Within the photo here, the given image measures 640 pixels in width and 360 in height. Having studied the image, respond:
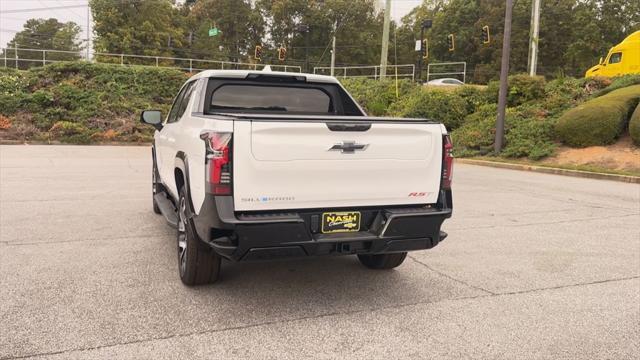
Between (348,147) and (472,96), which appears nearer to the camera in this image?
(348,147)

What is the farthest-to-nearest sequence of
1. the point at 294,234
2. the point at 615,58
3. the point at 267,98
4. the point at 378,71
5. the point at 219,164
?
the point at 378,71 → the point at 615,58 → the point at 267,98 → the point at 294,234 → the point at 219,164

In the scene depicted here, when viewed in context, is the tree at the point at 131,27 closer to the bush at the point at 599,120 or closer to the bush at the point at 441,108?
the bush at the point at 441,108

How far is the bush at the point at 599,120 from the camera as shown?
1642 centimetres

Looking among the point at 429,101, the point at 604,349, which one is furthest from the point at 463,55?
the point at 604,349

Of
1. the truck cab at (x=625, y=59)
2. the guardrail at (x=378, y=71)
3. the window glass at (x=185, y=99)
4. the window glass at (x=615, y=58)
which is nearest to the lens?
the window glass at (x=185, y=99)

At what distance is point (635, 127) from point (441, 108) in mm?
8345

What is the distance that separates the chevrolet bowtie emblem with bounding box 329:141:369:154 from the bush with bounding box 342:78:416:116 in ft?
77.0

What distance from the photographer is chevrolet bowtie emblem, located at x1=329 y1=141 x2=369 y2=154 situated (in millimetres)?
3715

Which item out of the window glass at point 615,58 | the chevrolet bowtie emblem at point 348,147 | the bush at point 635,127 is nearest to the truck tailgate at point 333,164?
the chevrolet bowtie emblem at point 348,147

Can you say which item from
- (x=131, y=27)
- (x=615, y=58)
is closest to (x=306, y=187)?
(x=615, y=58)

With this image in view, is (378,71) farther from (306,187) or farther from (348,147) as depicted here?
(306,187)

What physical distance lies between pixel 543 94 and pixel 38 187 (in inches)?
747

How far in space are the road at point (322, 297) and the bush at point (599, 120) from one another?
33.8ft

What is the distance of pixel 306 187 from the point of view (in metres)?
3.67
